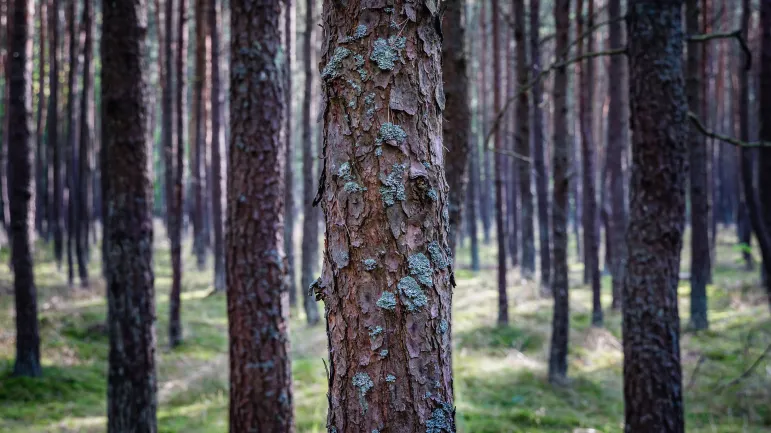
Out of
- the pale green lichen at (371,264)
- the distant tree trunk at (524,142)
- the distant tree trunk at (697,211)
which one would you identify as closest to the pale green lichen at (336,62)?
the pale green lichen at (371,264)

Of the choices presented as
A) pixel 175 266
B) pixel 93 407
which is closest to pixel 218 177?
pixel 175 266

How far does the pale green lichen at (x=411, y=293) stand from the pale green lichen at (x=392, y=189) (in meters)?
0.24

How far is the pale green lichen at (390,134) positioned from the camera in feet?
5.87

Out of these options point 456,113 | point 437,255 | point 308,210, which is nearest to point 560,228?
point 456,113

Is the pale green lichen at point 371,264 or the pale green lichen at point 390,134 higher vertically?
the pale green lichen at point 390,134

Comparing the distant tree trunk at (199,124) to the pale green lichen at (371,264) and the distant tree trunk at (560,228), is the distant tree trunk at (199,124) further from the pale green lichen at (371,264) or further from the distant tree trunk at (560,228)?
the pale green lichen at (371,264)

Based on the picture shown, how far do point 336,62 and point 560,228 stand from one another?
6897 millimetres

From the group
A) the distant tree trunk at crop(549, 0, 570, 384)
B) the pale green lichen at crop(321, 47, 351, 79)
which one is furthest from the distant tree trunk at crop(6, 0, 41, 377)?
the pale green lichen at crop(321, 47, 351, 79)

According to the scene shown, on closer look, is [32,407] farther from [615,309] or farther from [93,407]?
[615,309]

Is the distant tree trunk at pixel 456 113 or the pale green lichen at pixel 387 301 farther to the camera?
the distant tree trunk at pixel 456 113

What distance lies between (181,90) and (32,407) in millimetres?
7015

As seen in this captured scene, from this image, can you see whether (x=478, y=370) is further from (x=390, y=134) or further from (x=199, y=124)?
(x=199, y=124)

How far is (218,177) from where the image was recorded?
14695mm

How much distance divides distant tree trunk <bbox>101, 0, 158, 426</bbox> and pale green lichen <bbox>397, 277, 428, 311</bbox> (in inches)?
149
